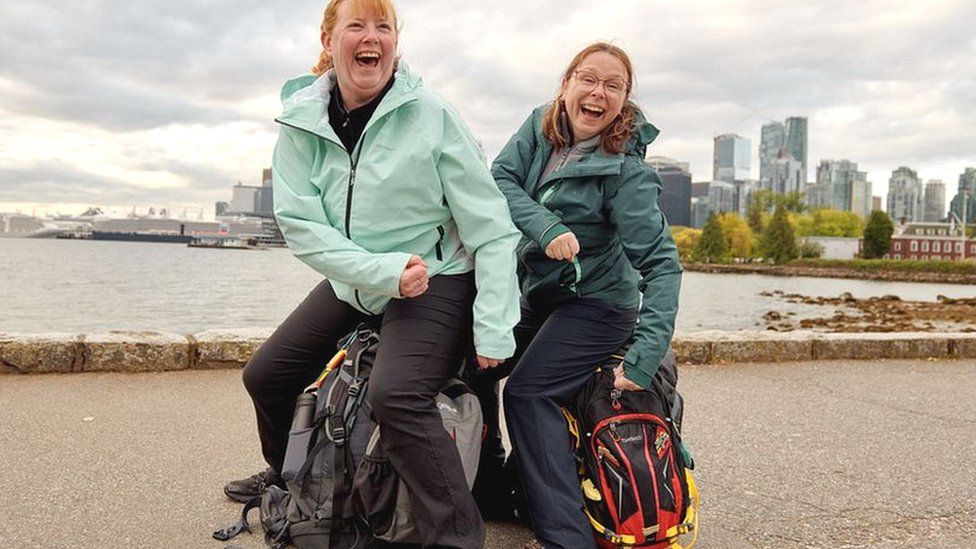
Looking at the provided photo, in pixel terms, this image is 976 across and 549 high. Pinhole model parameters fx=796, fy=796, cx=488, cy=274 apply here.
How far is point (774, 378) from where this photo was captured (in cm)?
693

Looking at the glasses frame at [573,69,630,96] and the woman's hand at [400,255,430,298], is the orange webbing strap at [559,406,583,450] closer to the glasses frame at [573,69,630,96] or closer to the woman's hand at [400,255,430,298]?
the woman's hand at [400,255,430,298]

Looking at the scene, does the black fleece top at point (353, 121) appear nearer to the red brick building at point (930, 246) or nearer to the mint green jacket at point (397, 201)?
the mint green jacket at point (397, 201)

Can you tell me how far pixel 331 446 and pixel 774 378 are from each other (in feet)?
16.9

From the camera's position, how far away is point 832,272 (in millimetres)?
100438

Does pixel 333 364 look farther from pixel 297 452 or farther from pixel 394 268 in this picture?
pixel 394 268

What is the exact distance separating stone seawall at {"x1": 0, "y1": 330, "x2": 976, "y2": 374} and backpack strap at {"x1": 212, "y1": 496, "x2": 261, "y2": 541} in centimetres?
310

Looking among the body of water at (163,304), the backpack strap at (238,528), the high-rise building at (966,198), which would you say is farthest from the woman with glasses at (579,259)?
the high-rise building at (966,198)

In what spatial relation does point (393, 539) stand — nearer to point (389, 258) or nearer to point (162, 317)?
point (389, 258)

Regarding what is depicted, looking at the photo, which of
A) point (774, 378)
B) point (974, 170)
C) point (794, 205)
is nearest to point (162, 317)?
point (774, 378)

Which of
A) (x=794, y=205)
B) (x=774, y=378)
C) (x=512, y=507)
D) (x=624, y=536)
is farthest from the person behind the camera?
(x=794, y=205)

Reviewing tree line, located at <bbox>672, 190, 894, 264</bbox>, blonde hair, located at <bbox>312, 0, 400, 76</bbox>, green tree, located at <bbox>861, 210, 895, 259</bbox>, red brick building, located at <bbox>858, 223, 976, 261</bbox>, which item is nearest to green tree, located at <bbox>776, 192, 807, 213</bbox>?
tree line, located at <bbox>672, 190, 894, 264</bbox>

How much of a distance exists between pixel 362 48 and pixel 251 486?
201 centimetres

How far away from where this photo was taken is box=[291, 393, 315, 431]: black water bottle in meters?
2.88

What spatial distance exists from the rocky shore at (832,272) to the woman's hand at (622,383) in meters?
83.8
